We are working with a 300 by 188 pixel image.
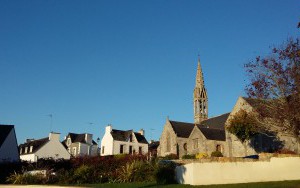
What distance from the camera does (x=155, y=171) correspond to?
20.6 m

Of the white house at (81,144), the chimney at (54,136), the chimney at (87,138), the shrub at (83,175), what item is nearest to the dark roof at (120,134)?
the chimney at (87,138)

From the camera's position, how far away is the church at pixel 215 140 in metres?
40.9

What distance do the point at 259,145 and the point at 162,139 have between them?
80.6ft

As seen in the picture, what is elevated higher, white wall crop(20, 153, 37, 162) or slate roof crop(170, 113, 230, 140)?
slate roof crop(170, 113, 230, 140)

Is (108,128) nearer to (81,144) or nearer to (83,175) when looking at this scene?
(81,144)

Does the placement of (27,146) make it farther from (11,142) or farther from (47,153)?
(11,142)

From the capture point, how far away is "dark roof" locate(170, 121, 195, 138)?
198 feet

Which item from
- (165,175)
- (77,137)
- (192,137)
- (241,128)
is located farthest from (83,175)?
(77,137)

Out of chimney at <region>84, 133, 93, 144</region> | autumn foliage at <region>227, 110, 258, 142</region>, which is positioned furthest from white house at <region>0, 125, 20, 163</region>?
autumn foliage at <region>227, 110, 258, 142</region>

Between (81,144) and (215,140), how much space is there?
27.4 metres

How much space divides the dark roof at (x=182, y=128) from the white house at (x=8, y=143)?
28.2 m

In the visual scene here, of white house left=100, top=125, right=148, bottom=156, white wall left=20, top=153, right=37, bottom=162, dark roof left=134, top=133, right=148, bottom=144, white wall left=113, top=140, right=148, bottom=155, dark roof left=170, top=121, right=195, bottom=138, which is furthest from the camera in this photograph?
dark roof left=134, top=133, right=148, bottom=144

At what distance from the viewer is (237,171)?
18562mm

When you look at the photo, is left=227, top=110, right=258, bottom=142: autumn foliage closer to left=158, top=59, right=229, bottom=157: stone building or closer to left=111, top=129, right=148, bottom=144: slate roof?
left=158, top=59, right=229, bottom=157: stone building
